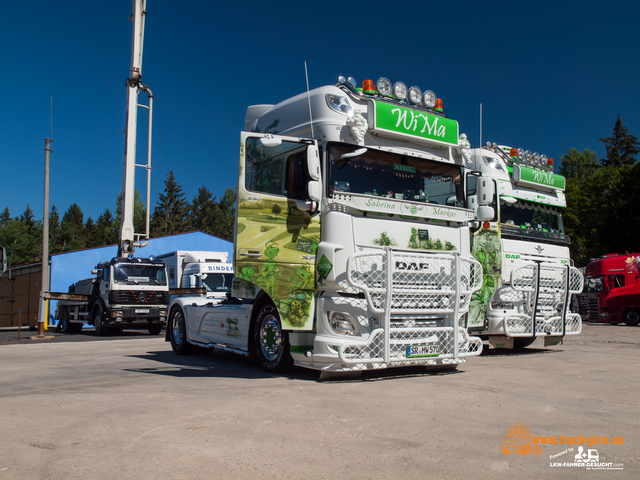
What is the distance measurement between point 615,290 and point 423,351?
19.9m

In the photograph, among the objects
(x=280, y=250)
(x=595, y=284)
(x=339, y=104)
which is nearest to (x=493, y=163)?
(x=339, y=104)

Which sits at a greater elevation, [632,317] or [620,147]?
[620,147]

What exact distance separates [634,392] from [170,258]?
63.5 feet

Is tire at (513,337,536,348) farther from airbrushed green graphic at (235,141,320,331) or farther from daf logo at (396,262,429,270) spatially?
airbrushed green graphic at (235,141,320,331)

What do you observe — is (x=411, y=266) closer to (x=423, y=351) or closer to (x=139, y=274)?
(x=423, y=351)

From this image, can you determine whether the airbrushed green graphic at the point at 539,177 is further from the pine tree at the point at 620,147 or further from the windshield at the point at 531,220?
the pine tree at the point at 620,147

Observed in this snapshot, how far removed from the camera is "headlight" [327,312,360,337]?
7102 mm

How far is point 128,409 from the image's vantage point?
5531mm

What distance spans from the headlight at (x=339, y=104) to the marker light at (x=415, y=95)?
1205 mm

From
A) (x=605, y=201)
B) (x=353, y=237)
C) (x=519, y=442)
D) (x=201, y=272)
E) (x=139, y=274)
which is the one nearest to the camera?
(x=519, y=442)

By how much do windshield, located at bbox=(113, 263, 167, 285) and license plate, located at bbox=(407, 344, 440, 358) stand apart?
14691mm

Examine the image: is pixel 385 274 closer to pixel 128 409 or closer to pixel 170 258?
pixel 128 409

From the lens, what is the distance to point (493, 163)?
11.8m

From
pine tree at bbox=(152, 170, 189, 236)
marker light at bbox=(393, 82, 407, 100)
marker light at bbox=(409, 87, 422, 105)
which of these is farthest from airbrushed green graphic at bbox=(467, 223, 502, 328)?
pine tree at bbox=(152, 170, 189, 236)
